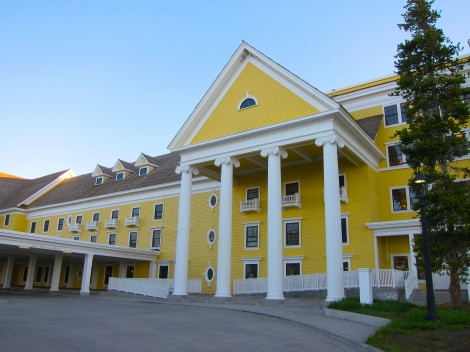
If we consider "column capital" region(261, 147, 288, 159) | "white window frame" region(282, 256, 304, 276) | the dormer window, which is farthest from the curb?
the dormer window

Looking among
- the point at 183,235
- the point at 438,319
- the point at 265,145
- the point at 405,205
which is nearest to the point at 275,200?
the point at 265,145

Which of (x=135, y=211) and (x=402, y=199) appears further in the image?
(x=135, y=211)

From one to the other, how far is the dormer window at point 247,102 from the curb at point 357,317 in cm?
1475

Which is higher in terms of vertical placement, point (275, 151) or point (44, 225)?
point (275, 151)

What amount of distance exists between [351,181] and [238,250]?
398 inches

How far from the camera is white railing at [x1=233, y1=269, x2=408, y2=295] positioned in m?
22.0

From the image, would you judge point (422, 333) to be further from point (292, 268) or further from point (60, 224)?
point (60, 224)

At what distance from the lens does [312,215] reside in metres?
29.5

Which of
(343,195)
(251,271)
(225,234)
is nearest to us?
(225,234)

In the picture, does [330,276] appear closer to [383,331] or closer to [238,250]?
[383,331]

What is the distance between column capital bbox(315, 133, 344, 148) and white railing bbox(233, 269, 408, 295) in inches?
285

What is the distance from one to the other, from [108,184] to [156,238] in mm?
11675

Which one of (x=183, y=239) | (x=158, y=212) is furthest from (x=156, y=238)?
(x=183, y=239)

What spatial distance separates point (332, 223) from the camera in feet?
71.9
